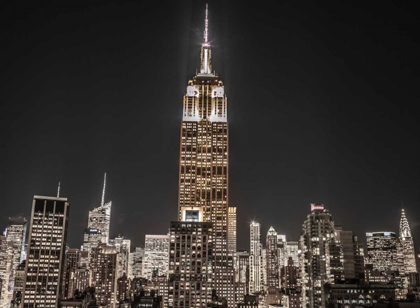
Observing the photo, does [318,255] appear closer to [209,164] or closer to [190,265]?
[190,265]

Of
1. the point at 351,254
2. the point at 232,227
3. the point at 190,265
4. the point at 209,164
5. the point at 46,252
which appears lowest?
the point at 190,265

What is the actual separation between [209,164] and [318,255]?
53264 mm

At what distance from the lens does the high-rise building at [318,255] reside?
145m

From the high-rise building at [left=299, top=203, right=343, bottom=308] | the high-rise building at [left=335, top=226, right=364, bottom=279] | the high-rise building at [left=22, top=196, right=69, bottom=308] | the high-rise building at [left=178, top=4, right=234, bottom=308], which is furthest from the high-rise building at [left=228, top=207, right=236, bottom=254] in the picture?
the high-rise building at [left=22, top=196, right=69, bottom=308]

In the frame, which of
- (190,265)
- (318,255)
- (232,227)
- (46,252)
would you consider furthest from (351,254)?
(46,252)

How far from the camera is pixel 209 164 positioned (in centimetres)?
17625

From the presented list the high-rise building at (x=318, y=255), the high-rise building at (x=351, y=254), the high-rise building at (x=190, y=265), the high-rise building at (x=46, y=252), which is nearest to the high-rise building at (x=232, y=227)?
the high-rise building at (x=318, y=255)

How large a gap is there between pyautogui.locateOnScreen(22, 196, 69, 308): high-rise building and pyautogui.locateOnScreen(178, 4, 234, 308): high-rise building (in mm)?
43876

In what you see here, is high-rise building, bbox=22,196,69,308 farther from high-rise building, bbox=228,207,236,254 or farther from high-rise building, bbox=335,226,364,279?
high-rise building, bbox=335,226,364,279

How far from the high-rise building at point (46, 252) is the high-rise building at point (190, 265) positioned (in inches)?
2097

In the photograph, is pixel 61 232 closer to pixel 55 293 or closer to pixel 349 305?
pixel 55 293

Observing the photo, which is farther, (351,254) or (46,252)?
(46,252)

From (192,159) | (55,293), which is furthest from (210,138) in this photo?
(55,293)

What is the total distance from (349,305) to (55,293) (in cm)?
9504
